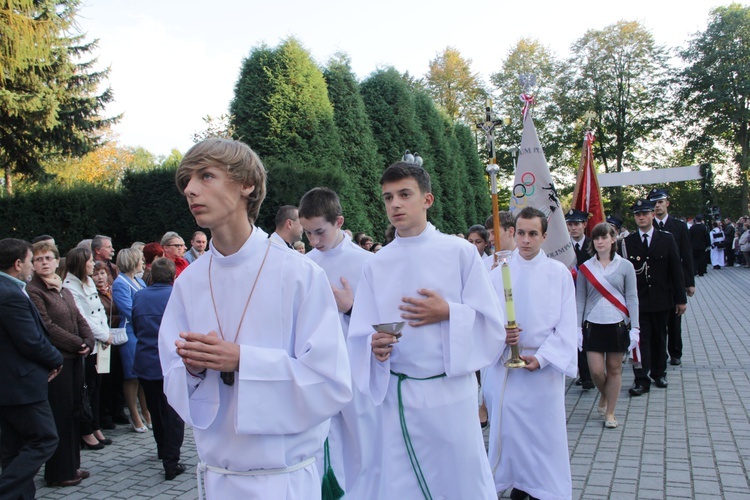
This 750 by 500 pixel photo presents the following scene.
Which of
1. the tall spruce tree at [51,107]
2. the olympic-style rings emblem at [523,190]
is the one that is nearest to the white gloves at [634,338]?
the olympic-style rings emblem at [523,190]

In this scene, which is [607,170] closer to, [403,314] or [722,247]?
[722,247]

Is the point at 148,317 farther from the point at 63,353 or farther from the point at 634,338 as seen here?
the point at 634,338

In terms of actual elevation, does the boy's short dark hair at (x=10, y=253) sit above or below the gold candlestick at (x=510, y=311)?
above

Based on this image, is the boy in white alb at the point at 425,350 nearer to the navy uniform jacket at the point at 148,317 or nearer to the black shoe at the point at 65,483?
the navy uniform jacket at the point at 148,317

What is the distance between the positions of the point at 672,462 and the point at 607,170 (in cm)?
4383

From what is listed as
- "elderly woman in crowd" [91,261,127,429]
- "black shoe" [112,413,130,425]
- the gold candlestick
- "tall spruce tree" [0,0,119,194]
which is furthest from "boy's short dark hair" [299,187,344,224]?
"tall spruce tree" [0,0,119,194]

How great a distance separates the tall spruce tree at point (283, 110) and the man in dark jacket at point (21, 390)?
36.2ft

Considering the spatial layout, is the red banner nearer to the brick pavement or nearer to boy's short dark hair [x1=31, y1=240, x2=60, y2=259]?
the brick pavement

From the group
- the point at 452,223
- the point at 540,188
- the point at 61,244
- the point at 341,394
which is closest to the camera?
the point at 341,394

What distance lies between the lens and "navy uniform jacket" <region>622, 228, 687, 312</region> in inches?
346

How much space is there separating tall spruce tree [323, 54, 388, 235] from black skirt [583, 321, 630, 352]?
12.4m

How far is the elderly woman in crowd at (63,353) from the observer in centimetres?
580

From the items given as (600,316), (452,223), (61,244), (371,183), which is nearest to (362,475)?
(600,316)

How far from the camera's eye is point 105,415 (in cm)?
811
